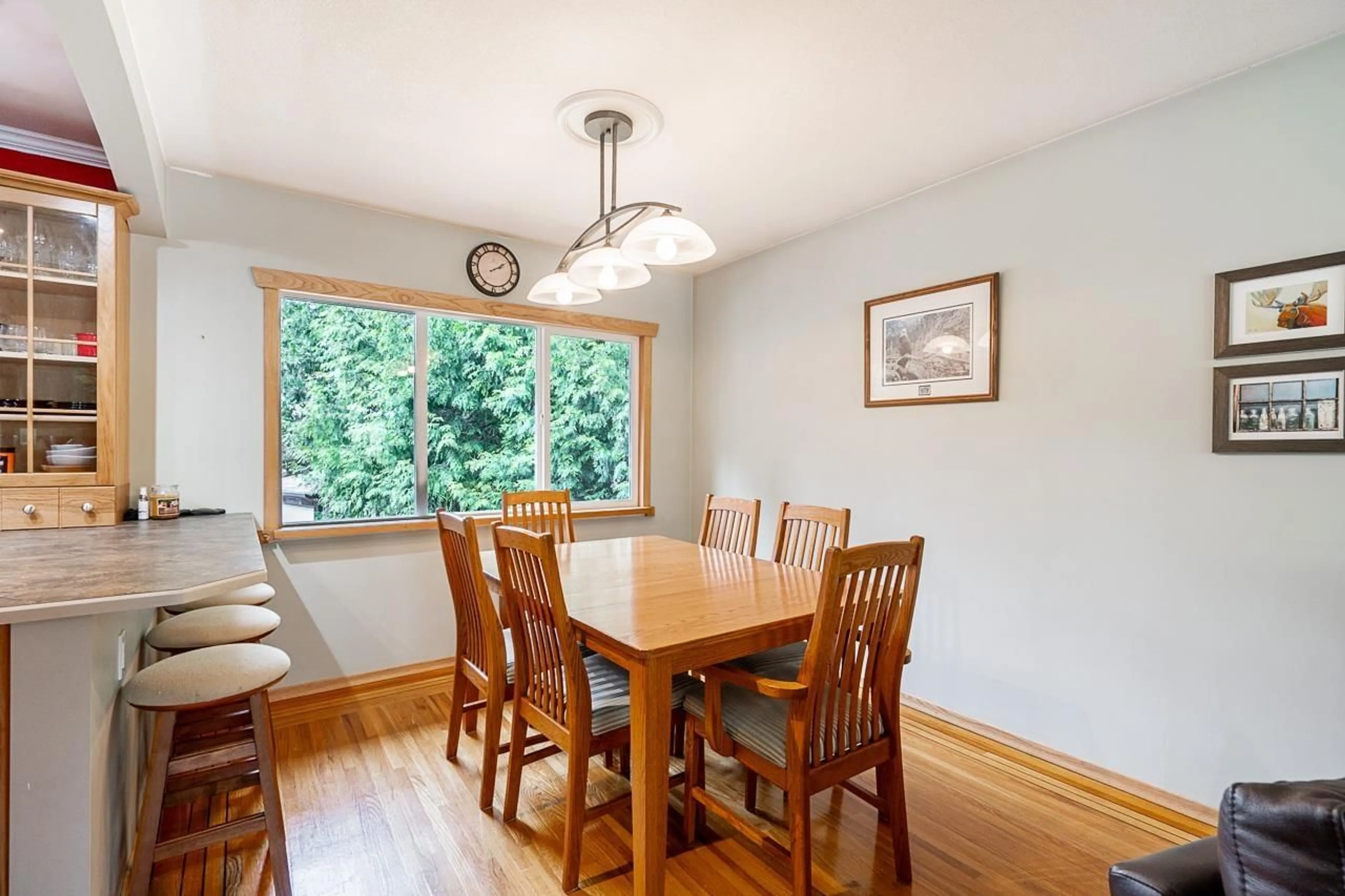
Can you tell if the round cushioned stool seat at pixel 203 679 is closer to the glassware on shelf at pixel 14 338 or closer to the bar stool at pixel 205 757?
the bar stool at pixel 205 757

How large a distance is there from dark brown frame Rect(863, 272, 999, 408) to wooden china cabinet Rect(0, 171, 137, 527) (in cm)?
314

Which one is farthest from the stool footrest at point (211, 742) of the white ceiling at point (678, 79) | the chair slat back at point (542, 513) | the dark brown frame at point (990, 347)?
the dark brown frame at point (990, 347)

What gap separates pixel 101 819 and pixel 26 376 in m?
1.72

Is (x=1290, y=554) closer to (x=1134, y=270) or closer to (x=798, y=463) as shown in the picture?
(x=1134, y=270)

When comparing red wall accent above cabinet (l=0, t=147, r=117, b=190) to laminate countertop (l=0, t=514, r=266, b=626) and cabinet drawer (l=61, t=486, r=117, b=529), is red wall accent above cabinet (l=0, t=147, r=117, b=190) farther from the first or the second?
laminate countertop (l=0, t=514, r=266, b=626)

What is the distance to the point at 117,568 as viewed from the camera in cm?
144

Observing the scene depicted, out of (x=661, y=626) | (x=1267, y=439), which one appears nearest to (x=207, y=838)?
(x=661, y=626)

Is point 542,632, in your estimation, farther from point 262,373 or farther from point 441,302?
point 441,302

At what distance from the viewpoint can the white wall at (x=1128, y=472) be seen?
186 cm

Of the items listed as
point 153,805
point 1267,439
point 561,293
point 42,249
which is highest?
point 42,249

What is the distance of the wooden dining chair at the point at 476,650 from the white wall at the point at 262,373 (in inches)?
31.4

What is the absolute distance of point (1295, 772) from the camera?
185 centimetres

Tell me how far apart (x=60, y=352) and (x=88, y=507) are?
22.7 inches

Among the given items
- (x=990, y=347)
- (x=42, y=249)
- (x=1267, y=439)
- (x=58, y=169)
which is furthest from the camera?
(x=990, y=347)
